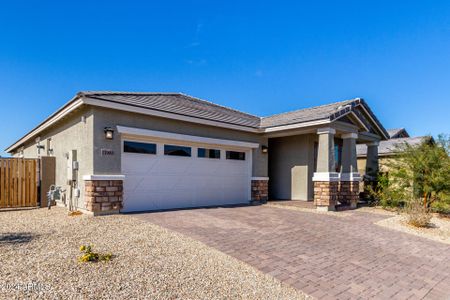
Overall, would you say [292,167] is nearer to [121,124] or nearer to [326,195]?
[326,195]

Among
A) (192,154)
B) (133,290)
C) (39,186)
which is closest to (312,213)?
(192,154)

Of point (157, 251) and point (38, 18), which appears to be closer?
point (157, 251)

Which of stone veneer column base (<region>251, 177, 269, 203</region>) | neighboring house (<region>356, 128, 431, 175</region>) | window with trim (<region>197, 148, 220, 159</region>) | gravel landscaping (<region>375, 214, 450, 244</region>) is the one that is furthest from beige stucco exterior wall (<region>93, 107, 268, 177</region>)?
neighboring house (<region>356, 128, 431, 175</region>)

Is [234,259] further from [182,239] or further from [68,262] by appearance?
[68,262]

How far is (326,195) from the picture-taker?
32.8ft

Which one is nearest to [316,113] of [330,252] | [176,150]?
[176,150]

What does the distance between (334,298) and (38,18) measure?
1383cm

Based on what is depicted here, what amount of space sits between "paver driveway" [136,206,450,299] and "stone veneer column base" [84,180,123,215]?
1040mm

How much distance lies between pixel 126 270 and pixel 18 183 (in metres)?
8.90

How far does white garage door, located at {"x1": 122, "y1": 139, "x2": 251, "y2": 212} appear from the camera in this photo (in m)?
8.60

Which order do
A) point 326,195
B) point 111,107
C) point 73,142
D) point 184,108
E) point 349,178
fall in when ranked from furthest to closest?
point 349,178
point 184,108
point 326,195
point 73,142
point 111,107

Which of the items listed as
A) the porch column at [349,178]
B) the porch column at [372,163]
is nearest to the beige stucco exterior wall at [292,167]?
the porch column at [349,178]

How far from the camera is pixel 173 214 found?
8.23m

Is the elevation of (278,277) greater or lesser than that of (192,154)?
lesser
